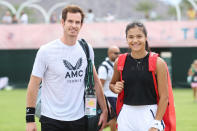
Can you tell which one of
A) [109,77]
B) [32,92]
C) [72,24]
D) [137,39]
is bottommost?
[109,77]

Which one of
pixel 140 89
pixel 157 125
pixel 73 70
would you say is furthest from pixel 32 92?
pixel 157 125

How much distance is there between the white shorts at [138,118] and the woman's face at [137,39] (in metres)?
0.62

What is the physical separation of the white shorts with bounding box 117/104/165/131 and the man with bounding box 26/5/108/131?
0.54m

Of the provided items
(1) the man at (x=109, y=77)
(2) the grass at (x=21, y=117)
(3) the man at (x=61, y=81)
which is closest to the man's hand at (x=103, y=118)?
(3) the man at (x=61, y=81)

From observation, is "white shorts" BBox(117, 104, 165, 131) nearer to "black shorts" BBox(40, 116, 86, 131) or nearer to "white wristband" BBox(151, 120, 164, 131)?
"white wristband" BBox(151, 120, 164, 131)

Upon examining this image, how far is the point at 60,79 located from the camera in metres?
5.42

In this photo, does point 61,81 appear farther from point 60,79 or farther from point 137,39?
point 137,39

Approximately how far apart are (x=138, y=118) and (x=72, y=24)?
121 cm

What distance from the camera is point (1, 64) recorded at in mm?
31609

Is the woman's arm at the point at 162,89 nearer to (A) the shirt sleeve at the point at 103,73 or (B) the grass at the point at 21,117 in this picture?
(A) the shirt sleeve at the point at 103,73

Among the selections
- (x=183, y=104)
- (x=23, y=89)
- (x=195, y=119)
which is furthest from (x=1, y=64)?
(x=195, y=119)

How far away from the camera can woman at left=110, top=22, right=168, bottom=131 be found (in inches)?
205

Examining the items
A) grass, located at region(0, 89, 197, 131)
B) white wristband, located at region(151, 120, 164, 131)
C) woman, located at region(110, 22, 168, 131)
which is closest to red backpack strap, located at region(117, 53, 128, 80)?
woman, located at region(110, 22, 168, 131)

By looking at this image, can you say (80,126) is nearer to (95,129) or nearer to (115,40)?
(95,129)
